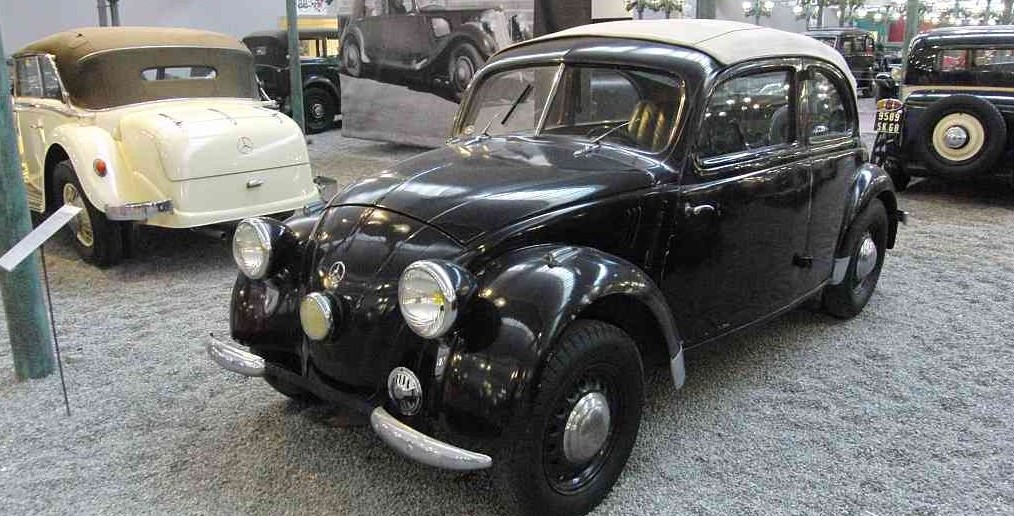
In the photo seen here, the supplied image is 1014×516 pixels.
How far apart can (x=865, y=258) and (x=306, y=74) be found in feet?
35.1

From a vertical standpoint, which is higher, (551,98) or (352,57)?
(352,57)

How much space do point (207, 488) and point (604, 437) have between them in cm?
140

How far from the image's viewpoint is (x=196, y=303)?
15.1 feet

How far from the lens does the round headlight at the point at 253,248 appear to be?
2.77 meters

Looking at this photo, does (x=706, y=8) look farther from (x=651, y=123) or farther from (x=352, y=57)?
(x=352, y=57)

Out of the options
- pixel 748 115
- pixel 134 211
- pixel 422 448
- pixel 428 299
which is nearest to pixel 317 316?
pixel 428 299

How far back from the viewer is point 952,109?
23.1ft

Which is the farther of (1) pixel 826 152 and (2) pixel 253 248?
(1) pixel 826 152

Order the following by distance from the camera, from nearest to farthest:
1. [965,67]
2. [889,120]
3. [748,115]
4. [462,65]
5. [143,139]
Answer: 1. [748,115]
2. [143,139]
3. [889,120]
4. [965,67]
5. [462,65]

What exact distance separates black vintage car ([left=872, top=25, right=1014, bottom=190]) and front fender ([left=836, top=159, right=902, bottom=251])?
3228mm

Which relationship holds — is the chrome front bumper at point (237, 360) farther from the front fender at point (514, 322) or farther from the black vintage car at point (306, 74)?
the black vintage car at point (306, 74)

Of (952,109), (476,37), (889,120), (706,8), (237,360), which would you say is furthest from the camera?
(476,37)

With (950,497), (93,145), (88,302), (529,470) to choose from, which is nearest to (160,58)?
(93,145)

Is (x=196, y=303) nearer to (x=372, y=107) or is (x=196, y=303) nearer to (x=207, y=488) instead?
(x=207, y=488)
